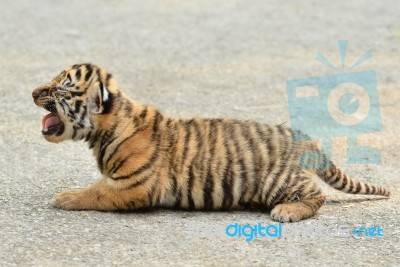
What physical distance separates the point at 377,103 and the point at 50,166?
363 cm

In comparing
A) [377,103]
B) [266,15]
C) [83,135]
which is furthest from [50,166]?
[266,15]

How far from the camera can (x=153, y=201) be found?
5195 mm

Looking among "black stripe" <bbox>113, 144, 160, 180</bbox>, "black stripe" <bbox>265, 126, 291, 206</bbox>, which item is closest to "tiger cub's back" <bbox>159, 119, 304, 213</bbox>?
"black stripe" <bbox>265, 126, 291, 206</bbox>

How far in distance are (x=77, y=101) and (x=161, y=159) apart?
0.64m

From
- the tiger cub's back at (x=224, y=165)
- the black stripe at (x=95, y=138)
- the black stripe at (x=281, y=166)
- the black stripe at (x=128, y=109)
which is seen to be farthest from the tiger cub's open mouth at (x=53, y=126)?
the black stripe at (x=281, y=166)

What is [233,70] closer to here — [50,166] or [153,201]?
[50,166]

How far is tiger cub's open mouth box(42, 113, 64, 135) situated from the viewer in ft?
17.4

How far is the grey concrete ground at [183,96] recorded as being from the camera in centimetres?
466

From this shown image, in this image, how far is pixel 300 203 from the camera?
207 inches

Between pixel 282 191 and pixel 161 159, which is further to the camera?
pixel 282 191

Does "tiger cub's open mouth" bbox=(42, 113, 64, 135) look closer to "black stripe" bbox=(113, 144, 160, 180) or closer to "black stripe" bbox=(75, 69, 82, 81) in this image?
"black stripe" bbox=(75, 69, 82, 81)

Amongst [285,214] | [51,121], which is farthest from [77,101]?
[285,214]

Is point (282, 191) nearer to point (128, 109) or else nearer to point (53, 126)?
point (128, 109)

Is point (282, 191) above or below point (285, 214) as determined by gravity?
above
